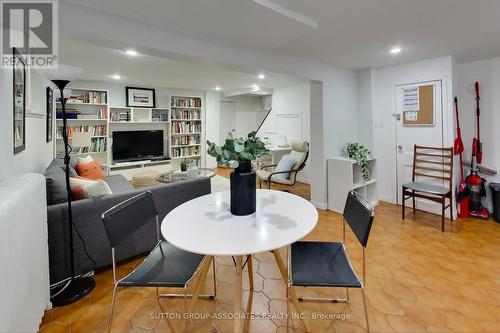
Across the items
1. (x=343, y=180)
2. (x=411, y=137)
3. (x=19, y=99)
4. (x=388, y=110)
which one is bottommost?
(x=343, y=180)

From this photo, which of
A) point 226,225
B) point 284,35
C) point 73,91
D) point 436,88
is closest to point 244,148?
point 226,225

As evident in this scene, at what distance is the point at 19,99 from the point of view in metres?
1.96

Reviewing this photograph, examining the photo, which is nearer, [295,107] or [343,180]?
[343,180]

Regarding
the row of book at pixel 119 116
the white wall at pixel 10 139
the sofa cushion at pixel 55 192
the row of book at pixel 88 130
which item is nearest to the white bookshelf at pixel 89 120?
the row of book at pixel 88 130

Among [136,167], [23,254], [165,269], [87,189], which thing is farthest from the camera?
[136,167]

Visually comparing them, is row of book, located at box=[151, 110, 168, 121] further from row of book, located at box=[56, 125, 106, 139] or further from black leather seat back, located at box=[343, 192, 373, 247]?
black leather seat back, located at box=[343, 192, 373, 247]

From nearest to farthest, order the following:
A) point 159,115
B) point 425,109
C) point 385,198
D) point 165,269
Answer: point 165,269 → point 425,109 → point 385,198 → point 159,115

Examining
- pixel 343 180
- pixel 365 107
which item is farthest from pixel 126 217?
pixel 365 107

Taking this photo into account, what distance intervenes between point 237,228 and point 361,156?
2.88m

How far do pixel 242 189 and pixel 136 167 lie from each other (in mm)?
5100

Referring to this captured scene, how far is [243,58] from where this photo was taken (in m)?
2.81

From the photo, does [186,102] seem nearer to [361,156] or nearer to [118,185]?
[118,185]

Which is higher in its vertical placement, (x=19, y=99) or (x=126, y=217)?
(x=19, y=99)

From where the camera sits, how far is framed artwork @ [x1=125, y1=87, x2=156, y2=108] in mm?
5859
